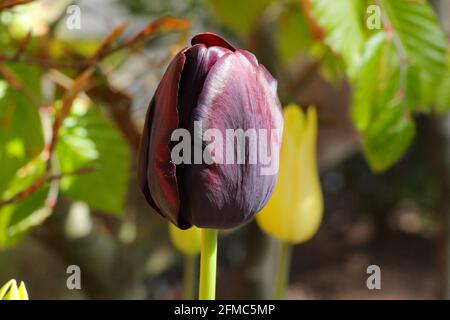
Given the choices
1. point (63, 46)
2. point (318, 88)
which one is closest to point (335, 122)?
point (318, 88)

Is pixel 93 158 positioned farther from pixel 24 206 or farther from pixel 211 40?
pixel 211 40

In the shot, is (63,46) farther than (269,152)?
Yes

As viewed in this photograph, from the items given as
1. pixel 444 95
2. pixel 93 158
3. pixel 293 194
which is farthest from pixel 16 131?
pixel 444 95

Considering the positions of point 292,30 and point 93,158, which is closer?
point 93,158

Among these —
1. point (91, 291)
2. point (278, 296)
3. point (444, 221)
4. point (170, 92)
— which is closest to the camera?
point (170, 92)

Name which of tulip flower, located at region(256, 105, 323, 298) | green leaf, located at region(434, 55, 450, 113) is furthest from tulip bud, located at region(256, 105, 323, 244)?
green leaf, located at region(434, 55, 450, 113)

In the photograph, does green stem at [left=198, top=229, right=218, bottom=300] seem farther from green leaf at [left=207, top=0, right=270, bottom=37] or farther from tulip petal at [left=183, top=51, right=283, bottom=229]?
green leaf at [left=207, top=0, right=270, bottom=37]

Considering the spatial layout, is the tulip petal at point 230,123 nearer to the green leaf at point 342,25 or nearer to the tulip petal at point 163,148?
the tulip petal at point 163,148
